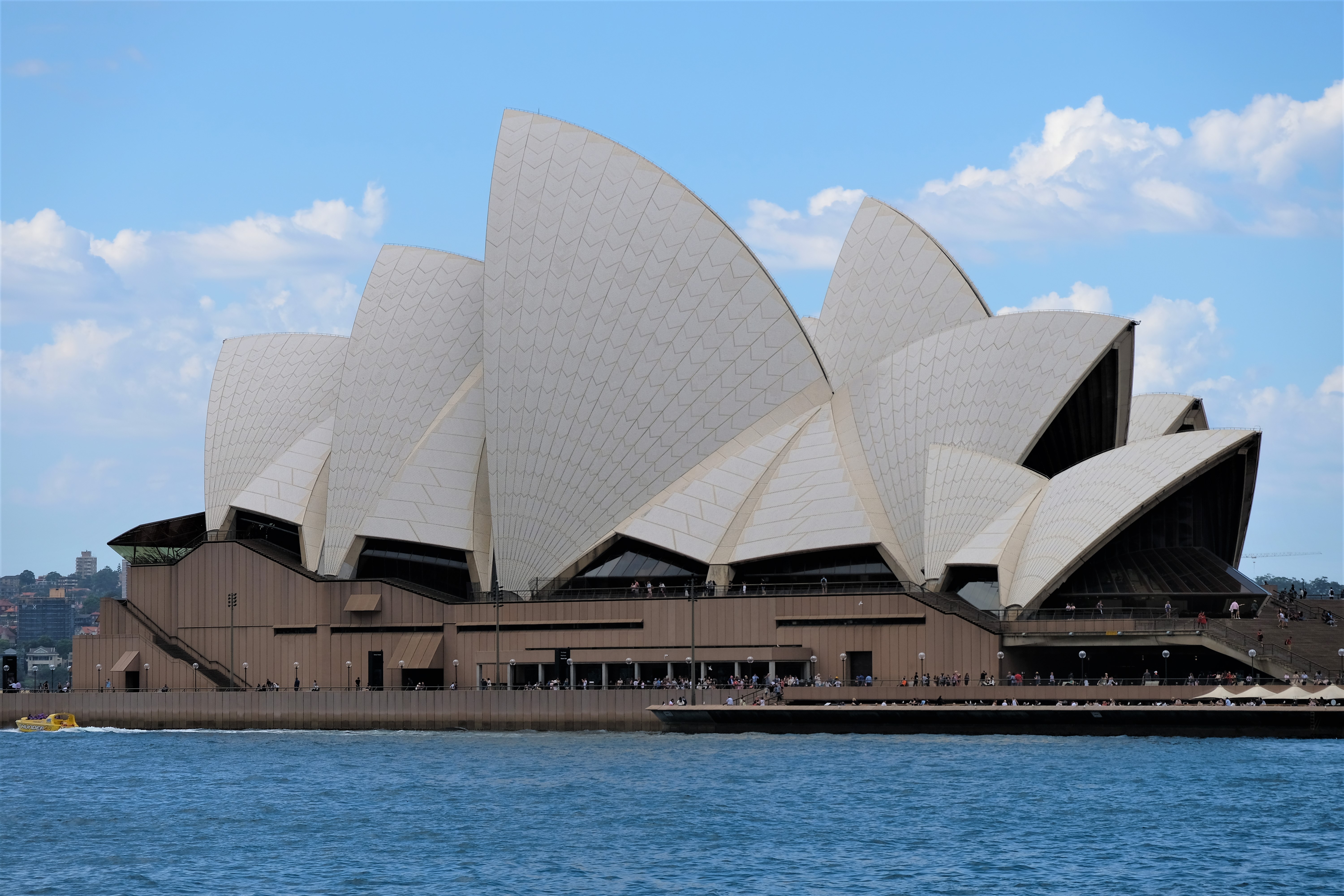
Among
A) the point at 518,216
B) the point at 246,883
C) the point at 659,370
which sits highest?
the point at 518,216

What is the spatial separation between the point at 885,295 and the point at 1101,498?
54.3ft

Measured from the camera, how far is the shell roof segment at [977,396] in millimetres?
58656

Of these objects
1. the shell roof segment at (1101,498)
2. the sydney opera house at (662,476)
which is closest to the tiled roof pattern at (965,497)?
the sydney opera house at (662,476)

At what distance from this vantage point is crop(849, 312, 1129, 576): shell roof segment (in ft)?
192

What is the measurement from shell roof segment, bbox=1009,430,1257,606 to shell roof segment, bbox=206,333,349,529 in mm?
30550

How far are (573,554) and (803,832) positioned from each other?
30.6m

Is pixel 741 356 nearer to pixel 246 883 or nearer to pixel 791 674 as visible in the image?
pixel 791 674

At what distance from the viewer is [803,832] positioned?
111 feet

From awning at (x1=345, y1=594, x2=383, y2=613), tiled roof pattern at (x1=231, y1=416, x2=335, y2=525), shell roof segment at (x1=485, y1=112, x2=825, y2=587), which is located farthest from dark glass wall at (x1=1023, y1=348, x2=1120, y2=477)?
tiled roof pattern at (x1=231, y1=416, x2=335, y2=525)

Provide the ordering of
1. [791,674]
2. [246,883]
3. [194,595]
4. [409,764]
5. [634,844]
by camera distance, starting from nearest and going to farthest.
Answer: [246,883] → [634,844] → [409,764] → [791,674] → [194,595]

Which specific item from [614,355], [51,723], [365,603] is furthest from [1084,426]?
[51,723]

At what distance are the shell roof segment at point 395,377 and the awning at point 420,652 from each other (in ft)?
15.2

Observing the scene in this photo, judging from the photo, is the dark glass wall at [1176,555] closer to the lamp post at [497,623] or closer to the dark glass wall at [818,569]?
the dark glass wall at [818,569]

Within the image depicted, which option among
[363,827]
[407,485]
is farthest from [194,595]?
[363,827]
